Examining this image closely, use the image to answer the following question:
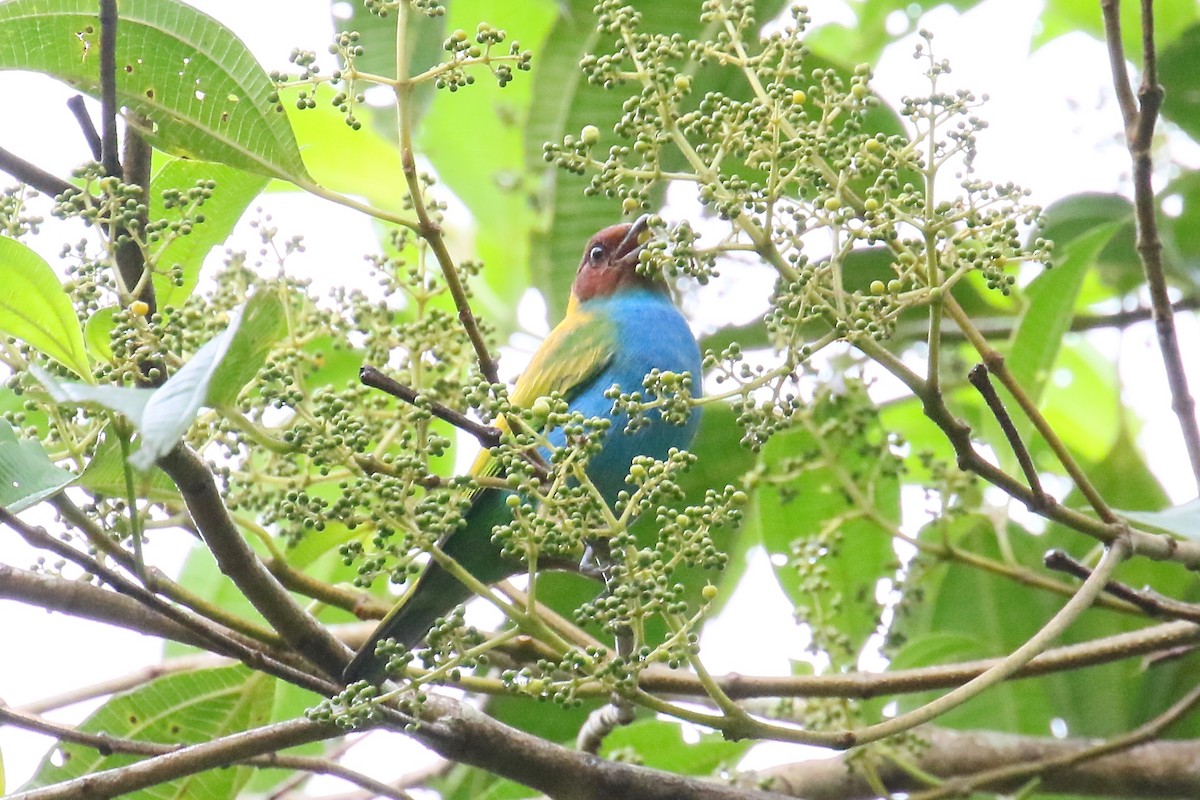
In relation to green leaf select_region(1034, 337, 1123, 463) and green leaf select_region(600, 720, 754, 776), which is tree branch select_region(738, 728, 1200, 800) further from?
green leaf select_region(1034, 337, 1123, 463)

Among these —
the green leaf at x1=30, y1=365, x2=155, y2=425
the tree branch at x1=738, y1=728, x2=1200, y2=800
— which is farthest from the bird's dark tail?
the green leaf at x1=30, y1=365, x2=155, y2=425

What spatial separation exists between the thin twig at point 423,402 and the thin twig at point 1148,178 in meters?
1.11

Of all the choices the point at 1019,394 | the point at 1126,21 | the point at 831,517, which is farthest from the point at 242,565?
the point at 1126,21

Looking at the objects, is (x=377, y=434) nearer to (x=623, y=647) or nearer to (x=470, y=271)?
(x=470, y=271)

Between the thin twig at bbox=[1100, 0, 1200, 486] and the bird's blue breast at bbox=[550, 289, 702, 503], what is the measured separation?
0.94 meters

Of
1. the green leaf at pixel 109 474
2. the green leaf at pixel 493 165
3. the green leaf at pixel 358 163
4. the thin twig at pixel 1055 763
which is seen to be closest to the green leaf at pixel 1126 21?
the green leaf at pixel 493 165

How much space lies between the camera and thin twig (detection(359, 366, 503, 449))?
76.6 inches

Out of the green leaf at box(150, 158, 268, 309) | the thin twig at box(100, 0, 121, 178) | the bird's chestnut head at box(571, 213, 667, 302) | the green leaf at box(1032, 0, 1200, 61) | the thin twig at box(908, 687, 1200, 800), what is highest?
the green leaf at box(1032, 0, 1200, 61)

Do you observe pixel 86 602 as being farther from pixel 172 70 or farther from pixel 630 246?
pixel 630 246

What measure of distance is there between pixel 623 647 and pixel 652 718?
1.36 m

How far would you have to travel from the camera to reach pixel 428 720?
2.45 metres

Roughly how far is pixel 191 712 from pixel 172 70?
1376mm

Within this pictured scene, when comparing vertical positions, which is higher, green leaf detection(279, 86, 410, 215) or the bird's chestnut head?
green leaf detection(279, 86, 410, 215)

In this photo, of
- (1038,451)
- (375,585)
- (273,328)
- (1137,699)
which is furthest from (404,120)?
(1137,699)
